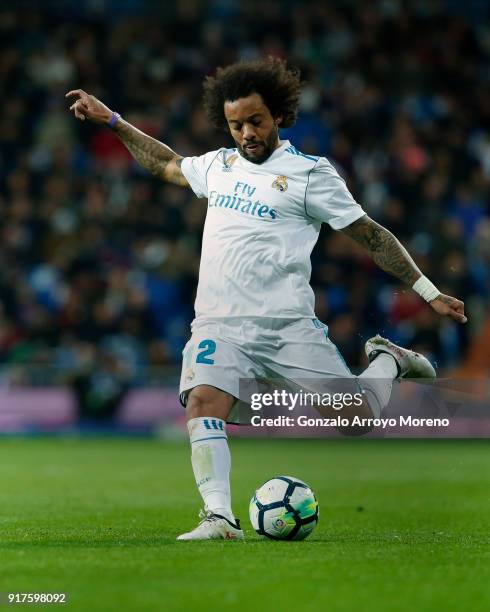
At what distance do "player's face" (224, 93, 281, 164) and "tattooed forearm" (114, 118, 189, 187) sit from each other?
64cm

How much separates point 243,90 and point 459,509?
353 cm

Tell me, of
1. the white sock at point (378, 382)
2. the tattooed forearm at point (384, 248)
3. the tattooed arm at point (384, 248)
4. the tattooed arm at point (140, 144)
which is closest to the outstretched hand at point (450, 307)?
the tattooed arm at point (384, 248)

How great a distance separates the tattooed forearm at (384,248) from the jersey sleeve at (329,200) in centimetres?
8

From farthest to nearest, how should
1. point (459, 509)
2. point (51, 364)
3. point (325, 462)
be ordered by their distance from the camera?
point (51, 364), point (325, 462), point (459, 509)

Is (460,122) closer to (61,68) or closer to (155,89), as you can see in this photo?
(155,89)

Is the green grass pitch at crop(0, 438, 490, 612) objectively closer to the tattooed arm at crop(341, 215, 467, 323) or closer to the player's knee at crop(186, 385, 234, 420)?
the player's knee at crop(186, 385, 234, 420)

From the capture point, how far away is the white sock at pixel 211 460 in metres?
6.79

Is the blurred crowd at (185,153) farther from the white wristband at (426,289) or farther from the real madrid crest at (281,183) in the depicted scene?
the real madrid crest at (281,183)

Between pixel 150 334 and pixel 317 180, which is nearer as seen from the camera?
pixel 317 180

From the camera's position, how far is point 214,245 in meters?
7.24

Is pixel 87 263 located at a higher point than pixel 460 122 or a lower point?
lower

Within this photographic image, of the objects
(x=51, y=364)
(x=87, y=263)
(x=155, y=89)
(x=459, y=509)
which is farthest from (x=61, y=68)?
(x=459, y=509)

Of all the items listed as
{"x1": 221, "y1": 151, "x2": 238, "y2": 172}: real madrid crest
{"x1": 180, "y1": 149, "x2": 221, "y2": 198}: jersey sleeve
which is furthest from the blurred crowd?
{"x1": 221, "y1": 151, "x2": 238, "y2": 172}: real madrid crest

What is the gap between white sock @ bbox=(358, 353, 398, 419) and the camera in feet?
23.8
